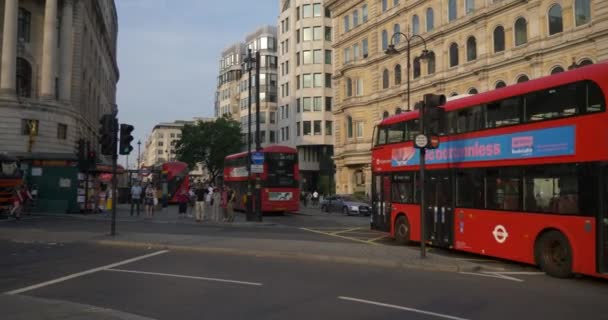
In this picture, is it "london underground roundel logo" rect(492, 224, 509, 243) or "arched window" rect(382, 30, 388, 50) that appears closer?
"london underground roundel logo" rect(492, 224, 509, 243)

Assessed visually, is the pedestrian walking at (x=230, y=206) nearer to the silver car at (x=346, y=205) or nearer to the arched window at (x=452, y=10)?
the silver car at (x=346, y=205)

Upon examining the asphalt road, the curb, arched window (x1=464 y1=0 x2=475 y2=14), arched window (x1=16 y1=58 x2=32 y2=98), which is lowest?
the asphalt road

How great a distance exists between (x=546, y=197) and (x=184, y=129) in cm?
6812

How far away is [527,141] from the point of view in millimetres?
11844


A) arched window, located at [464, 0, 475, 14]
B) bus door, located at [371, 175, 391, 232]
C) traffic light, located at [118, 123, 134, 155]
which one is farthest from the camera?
arched window, located at [464, 0, 475, 14]

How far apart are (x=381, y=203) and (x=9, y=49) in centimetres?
3808

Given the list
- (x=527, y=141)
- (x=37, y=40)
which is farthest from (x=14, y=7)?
(x=527, y=141)

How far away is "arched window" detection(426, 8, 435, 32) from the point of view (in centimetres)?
4516

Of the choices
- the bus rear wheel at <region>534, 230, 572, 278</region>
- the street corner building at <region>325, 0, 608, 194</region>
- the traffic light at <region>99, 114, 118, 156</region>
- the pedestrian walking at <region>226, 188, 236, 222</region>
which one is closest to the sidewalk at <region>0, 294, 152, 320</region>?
the bus rear wheel at <region>534, 230, 572, 278</region>

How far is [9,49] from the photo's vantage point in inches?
1736

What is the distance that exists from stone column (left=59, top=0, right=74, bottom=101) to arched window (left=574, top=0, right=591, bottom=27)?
4056 centimetres

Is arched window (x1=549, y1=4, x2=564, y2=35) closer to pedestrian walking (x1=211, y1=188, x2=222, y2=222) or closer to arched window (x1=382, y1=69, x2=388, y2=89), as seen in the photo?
arched window (x1=382, y1=69, x2=388, y2=89)

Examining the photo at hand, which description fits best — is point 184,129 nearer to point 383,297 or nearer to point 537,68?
point 537,68

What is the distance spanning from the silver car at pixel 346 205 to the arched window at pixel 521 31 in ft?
49.2
